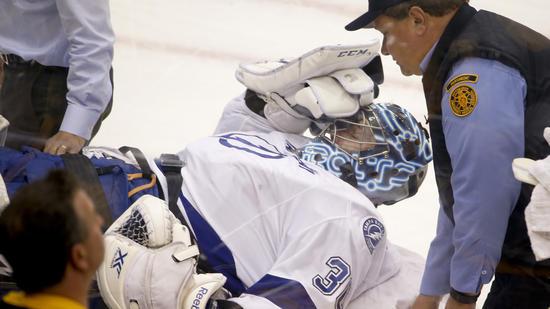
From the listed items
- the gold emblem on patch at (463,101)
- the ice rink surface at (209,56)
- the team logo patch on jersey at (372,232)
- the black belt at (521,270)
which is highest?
the gold emblem on patch at (463,101)

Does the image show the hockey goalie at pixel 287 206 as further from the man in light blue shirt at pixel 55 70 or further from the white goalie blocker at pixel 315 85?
the man in light blue shirt at pixel 55 70

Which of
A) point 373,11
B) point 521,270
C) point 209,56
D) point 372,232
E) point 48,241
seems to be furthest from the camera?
point 209,56

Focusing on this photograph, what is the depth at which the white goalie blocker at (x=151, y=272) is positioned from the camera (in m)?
1.65

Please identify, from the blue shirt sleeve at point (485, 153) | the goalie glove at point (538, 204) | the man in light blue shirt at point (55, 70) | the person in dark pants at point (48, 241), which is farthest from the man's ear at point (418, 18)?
the person in dark pants at point (48, 241)

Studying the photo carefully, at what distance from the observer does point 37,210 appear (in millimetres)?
779

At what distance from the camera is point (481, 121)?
150cm

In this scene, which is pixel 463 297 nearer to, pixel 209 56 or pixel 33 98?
pixel 33 98

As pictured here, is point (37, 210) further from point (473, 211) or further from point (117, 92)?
point (117, 92)

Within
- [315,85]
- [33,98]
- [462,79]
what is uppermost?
[462,79]

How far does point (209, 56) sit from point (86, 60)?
3.82 feet

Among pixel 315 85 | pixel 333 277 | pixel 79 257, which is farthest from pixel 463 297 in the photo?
pixel 79 257

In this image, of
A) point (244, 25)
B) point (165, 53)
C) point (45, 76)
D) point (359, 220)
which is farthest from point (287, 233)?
point (244, 25)

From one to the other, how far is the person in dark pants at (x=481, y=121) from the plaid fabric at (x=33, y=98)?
3.22 feet

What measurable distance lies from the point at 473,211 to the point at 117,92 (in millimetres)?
1712
